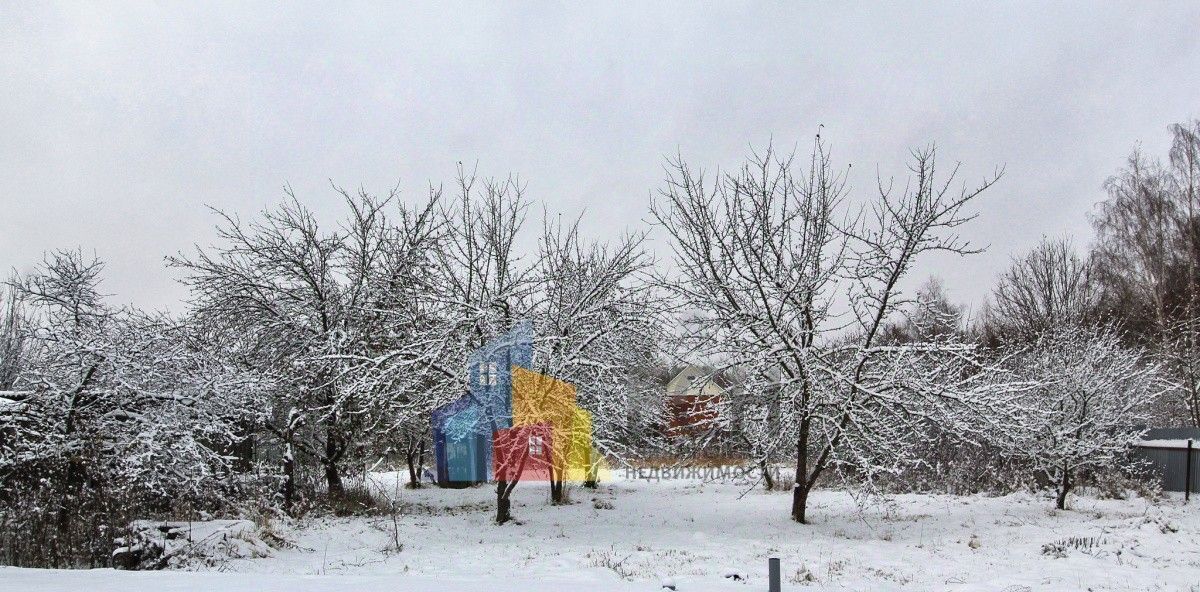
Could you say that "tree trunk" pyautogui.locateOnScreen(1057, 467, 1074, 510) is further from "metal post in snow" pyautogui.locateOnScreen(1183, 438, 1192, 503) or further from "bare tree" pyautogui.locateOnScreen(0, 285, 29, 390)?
"bare tree" pyautogui.locateOnScreen(0, 285, 29, 390)

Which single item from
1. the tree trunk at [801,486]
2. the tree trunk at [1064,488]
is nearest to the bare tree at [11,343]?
the tree trunk at [801,486]

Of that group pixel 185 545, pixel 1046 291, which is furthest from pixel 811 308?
pixel 1046 291

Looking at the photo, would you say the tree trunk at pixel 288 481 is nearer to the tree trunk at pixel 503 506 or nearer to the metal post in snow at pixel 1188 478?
the tree trunk at pixel 503 506

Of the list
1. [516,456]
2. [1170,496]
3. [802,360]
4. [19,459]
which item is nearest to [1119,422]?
[1170,496]

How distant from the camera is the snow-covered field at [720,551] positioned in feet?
18.7

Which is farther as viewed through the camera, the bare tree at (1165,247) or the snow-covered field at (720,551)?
the bare tree at (1165,247)

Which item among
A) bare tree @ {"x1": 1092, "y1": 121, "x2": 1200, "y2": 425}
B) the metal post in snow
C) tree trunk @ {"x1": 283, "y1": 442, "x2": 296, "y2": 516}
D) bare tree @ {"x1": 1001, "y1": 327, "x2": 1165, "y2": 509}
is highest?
bare tree @ {"x1": 1092, "y1": 121, "x2": 1200, "y2": 425}

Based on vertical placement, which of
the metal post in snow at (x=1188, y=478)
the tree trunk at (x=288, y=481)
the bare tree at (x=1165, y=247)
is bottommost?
the metal post in snow at (x=1188, y=478)

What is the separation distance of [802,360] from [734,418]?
1.56 meters

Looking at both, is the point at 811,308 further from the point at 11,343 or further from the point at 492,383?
the point at 11,343

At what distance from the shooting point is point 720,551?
959cm

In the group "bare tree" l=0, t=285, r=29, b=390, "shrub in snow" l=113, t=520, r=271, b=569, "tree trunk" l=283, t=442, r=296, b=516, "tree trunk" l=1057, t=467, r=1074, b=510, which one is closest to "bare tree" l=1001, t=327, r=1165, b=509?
"tree trunk" l=1057, t=467, r=1074, b=510

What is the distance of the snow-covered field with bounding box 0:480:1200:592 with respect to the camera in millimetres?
5691

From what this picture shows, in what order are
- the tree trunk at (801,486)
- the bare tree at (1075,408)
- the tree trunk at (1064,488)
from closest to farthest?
the tree trunk at (801,486) → the bare tree at (1075,408) → the tree trunk at (1064,488)
